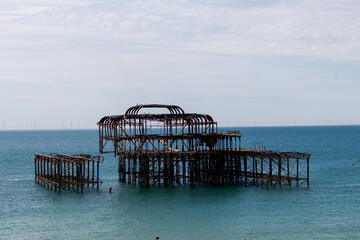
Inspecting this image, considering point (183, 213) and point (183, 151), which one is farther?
point (183, 151)

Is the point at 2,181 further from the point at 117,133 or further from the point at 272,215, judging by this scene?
the point at 272,215

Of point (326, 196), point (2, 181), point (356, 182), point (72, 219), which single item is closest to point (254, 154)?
point (326, 196)

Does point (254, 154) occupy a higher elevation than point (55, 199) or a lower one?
higher

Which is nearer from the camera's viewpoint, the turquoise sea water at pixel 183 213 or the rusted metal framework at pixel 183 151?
the turquoise sea water at pixel 183 213

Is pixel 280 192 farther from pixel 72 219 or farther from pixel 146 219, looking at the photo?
pixel 72 219

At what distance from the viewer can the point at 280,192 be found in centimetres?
5722

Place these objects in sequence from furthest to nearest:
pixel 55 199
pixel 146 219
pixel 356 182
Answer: pixel 356 182 < pixel 55 199 < pixel 146 219

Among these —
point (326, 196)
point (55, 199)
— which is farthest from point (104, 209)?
point (326, 196)

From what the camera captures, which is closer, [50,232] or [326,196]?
[50,232]

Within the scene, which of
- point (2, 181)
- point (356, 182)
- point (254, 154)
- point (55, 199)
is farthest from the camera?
point (2, 181)

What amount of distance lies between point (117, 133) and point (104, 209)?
21172 mm

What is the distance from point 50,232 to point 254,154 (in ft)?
96.6

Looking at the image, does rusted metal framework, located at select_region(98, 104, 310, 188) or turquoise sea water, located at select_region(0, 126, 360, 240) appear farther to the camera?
rusted metal framework, located at select_region(98, 104, 310, 188)

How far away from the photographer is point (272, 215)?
152ft
